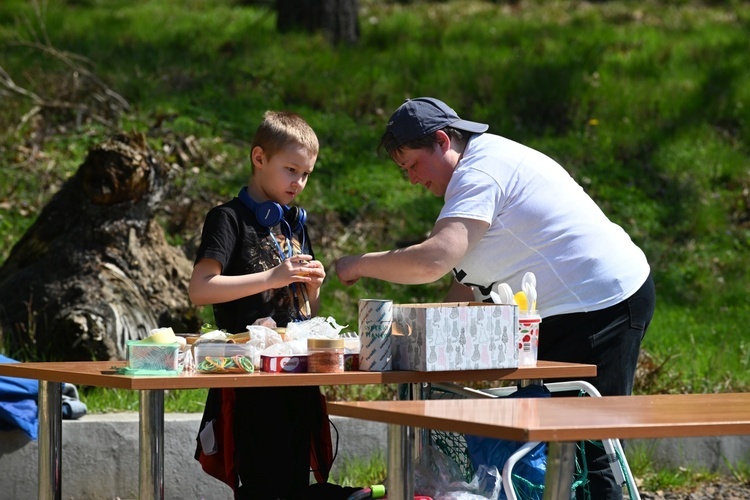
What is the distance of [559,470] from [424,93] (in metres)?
6.75

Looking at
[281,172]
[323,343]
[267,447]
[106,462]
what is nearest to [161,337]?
[323,343]

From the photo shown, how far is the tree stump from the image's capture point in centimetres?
585

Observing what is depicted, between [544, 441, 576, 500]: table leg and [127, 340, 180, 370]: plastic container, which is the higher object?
[127, 340, 180, 370]: plastic container

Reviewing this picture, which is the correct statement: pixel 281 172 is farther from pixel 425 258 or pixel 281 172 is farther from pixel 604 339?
pixel 604 339

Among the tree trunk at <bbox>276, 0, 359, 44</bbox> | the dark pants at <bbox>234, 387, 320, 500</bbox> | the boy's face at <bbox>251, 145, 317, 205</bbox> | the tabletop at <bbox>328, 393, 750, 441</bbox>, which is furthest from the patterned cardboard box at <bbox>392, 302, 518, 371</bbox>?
the tree trunk at <bbox>276, 0, 359, 44</bbox>

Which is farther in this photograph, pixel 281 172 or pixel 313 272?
pixel 281 172

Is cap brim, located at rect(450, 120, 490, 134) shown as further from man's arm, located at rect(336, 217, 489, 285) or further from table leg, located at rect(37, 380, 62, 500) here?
table leg, located at rect(37, 380, 62, 500)

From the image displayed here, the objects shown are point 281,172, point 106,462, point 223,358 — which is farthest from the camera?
point 106,462

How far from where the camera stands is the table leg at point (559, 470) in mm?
2590

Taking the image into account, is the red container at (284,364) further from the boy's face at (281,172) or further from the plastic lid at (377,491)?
the boy's face at (281,172)

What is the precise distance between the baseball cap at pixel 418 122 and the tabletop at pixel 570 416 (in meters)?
1.08

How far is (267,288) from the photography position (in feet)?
11.6

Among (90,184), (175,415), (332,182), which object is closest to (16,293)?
(90,184)

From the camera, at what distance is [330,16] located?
34.2ft
